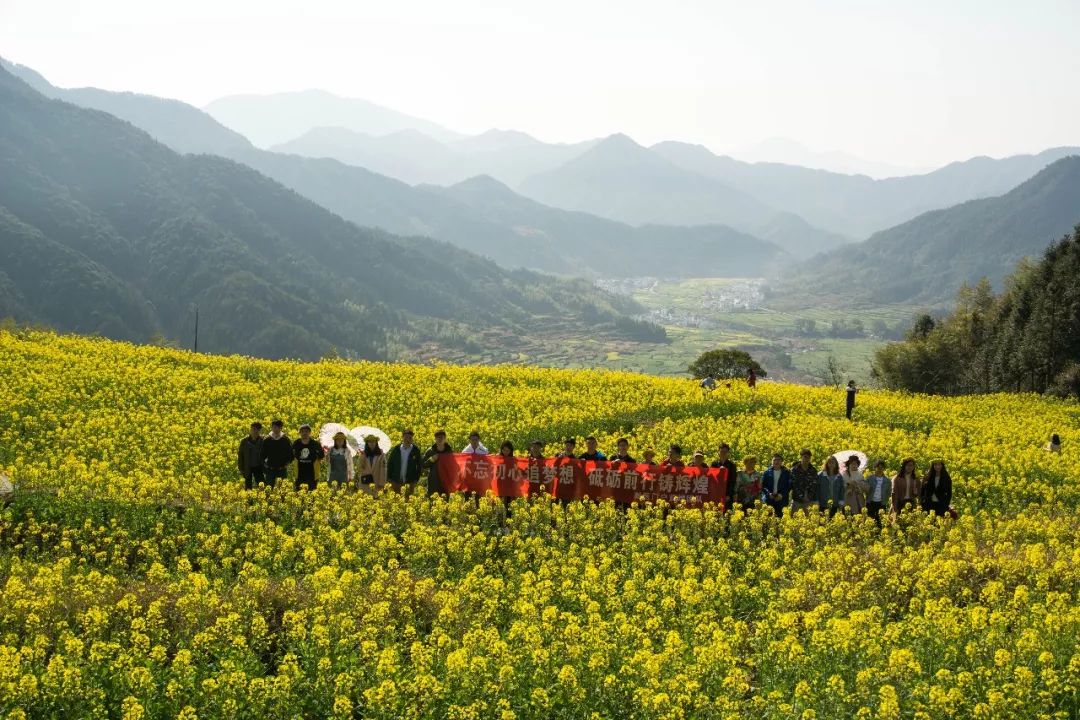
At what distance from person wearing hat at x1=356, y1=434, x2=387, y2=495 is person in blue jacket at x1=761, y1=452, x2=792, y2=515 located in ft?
24.6

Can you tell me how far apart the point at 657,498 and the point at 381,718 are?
33.2 ft

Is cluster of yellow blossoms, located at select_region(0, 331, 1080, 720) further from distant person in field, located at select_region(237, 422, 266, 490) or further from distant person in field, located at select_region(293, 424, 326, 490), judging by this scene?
distant person in field, located at select_region(293, 424, 326, 490)

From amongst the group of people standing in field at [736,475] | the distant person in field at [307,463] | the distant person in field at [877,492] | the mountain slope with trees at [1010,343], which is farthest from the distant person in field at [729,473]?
the mountain slope with trees at [1010,343]

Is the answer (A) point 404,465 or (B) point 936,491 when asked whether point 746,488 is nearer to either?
(B) point 936,491

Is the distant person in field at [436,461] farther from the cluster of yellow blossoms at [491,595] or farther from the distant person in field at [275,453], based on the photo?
the distant person in field at [275,453]

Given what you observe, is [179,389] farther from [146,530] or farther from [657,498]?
[657,498]

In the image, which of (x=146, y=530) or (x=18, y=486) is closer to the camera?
(x=146, y=530)

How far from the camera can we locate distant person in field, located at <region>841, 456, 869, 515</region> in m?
17.3

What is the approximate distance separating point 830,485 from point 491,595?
27.2 feet

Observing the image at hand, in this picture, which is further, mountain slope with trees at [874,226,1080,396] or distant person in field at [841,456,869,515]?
mountain slope with trees at [874,226,1080,396]

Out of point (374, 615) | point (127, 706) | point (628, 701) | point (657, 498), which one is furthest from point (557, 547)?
point (127, 706)

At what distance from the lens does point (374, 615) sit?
10633 mm

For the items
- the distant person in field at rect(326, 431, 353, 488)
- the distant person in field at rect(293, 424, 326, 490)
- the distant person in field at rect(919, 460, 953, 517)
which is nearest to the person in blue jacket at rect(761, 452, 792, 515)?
the distant person in field at rect(919, 460, 953, 517)

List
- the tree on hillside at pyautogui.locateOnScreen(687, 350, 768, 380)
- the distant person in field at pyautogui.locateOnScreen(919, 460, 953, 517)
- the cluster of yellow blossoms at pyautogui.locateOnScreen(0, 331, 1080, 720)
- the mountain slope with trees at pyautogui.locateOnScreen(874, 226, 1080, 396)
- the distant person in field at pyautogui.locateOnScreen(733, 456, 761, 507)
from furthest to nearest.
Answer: the tree on hillside at pyautogui.locateOnScreen(687, 350, 768, 380)
the mountain slope with trees at pyautogui.locateOnScreen(874, 226, 1080, 396)
the distant person in field at pyautogui.locateOnScreen(733, 456, 761, 507)
the distant person in field at pyautogui.locateOnScreen(919, 460, 953, 517)
the cluster of yellow blossoms at pyautogui.locateOnScreen(0, 331, 1080, 720)
